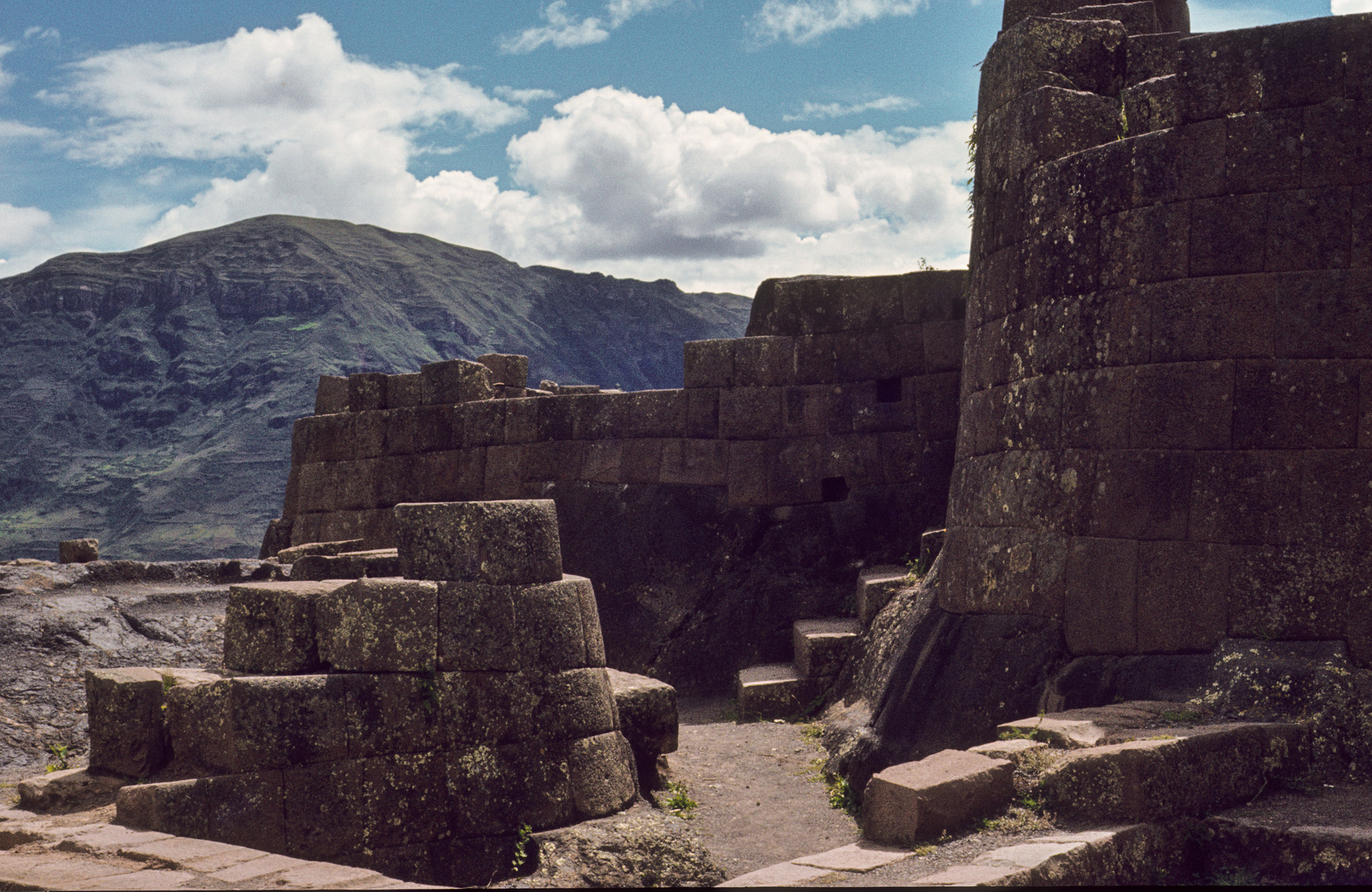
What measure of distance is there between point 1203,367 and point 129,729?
23.1ft

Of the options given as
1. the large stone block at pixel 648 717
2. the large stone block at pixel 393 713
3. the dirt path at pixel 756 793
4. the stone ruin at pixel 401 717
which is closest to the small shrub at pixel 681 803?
the dirt path at pixel 756 793

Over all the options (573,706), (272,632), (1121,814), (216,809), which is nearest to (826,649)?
(573,706)

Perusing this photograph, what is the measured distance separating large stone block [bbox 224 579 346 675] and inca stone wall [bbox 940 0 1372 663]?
467cm

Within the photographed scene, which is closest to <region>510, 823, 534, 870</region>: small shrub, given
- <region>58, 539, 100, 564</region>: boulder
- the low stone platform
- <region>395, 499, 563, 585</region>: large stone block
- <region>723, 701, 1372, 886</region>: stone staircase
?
<region>395, 499, 563, 585</region>: large stone block

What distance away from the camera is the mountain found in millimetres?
79625

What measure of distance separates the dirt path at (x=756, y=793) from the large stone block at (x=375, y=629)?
2330 mm

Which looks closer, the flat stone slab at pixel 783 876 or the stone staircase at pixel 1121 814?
the stone staircase at pixel 1121 814

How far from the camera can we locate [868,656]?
9875mm

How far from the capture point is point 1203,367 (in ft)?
23.1

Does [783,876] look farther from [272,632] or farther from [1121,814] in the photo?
[272,632]

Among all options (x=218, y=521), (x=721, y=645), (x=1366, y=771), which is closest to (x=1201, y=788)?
(x=1366, y=771)

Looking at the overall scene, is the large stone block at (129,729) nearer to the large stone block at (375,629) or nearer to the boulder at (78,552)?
the large stone block at (375,629)

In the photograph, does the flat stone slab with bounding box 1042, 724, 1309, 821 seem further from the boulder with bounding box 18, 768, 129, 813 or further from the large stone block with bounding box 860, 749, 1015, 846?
the boulder with bounding box 18, 768, 129, 813

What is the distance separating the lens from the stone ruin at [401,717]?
6379 mm
